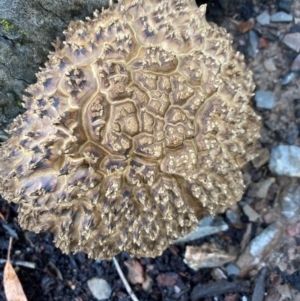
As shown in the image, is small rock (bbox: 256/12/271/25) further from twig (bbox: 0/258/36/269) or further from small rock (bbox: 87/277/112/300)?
twig (bbox: 0/258/36/269)

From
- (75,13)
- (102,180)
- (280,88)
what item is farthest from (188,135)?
(280,88)

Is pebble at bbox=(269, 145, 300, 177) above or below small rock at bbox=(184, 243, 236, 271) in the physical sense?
above

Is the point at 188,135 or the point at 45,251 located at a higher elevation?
the point at 188,135

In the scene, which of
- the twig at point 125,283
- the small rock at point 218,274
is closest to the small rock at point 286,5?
the small rock at point 218,274

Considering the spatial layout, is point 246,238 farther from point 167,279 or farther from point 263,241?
point 167,279

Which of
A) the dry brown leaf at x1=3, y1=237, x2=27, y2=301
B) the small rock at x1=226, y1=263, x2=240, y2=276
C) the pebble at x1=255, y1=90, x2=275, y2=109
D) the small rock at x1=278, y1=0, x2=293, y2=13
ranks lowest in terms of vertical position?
the small rock at x1=226, y1=263, x2=240, y2=276

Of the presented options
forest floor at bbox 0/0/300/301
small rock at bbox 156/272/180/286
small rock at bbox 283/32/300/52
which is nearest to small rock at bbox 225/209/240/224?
forest floor at bbox 0/0/300/301

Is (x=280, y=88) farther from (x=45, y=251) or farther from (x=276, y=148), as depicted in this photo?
(x=45, y=251)
